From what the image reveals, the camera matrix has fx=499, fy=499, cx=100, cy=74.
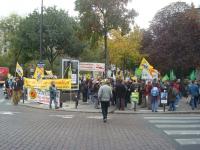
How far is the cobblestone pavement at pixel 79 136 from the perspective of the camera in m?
12.6

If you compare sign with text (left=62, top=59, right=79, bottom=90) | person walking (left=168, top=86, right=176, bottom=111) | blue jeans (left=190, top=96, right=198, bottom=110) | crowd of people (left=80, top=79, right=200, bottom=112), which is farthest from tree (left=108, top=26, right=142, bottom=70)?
person walking (left=168, top=86, right=176, bottom=111)

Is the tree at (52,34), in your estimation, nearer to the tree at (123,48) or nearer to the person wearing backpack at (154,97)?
the tree at (123,48)

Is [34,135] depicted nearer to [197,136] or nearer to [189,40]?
[197,136]

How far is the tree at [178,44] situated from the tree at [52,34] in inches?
353

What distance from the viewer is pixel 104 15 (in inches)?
1471

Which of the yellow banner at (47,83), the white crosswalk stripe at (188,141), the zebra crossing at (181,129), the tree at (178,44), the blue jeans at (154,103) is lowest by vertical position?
the white crosswalk stripe at (188,141)

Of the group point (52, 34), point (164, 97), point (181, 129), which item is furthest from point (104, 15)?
point (181, 129)

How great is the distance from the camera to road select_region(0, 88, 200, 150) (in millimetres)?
12680

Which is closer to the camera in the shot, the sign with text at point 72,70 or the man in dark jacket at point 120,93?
Answer: the man in dark jacket at point 120,93

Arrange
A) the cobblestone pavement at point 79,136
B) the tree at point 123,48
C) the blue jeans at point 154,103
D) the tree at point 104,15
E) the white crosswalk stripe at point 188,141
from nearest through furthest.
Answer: the cobblestone pavement at point 79,136, the white crosswalk stripe at point 188,141, the blue jeans at point 154,103, the tree at point 104,15, the tree at point 123,48

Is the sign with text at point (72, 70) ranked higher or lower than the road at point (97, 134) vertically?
higher

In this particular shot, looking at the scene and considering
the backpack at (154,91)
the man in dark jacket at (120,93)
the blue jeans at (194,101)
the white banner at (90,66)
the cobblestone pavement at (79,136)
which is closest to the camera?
the cobblestone pavement at (79,136)

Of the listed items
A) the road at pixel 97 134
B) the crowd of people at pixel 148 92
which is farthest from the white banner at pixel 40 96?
the road at pixel 97 134

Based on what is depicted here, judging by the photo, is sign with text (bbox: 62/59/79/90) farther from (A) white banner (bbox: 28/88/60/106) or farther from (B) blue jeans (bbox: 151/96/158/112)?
(B) blue jeans (bbox: 151/96/158/112)
